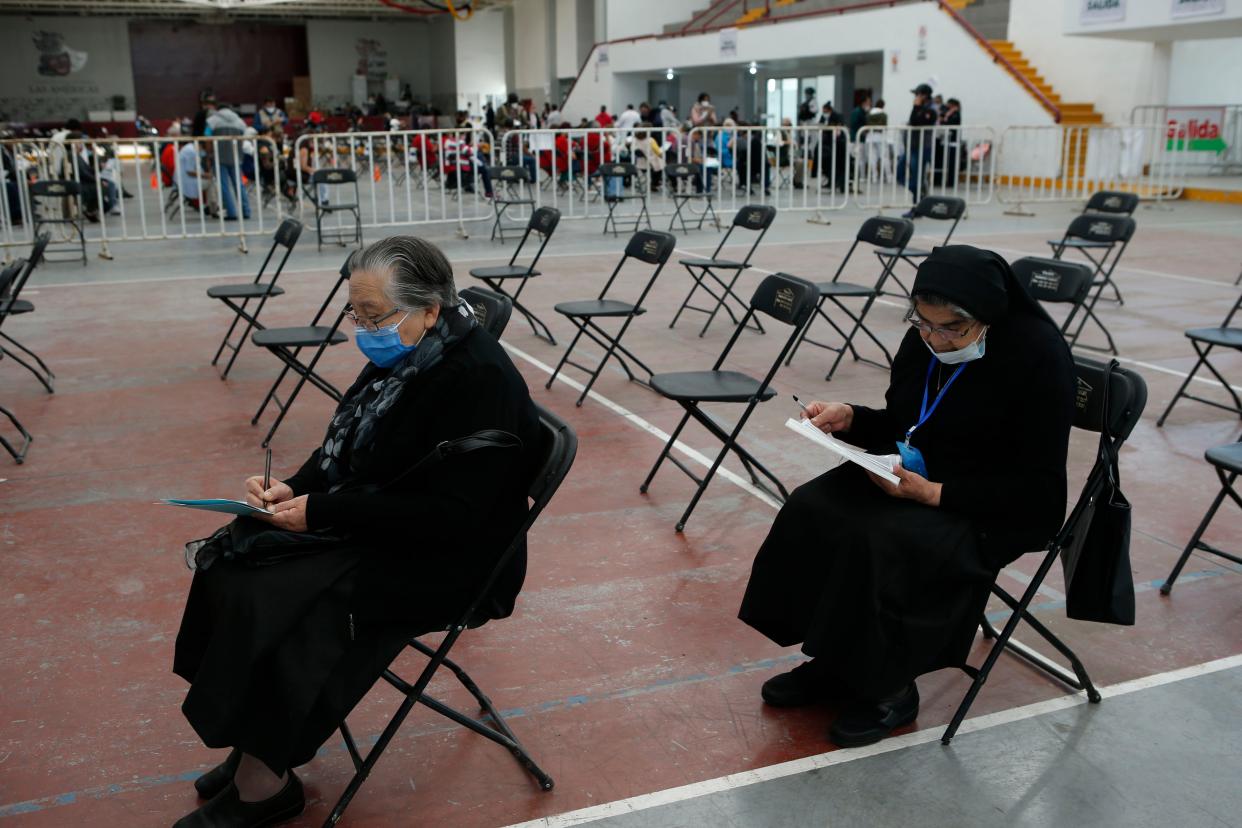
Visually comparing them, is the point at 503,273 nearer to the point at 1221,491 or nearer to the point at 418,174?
the point at 1221,491

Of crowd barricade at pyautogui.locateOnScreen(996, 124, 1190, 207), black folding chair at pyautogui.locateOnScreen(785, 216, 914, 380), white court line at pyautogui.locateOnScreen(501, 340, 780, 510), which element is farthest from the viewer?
crowd barricade at pyautogui.locateOnScreen(996, 124, 1190, 207)

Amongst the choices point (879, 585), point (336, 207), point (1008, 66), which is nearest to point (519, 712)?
point (879, 585)

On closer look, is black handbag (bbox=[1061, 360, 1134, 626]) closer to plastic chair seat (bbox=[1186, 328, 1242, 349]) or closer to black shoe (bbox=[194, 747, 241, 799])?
black shoe (bbox=[194, 747, 241, 799])

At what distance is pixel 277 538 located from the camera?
7.89 feet

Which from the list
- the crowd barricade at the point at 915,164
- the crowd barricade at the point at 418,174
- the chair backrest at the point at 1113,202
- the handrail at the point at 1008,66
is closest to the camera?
the chair backrest at the point at 1113,202

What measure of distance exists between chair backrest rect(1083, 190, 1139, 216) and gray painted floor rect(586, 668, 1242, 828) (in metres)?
6.52

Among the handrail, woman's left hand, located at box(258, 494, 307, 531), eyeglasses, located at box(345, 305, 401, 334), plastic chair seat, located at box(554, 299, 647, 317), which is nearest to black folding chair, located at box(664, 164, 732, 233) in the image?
plastic chair seat, located at box(554, 299, 647, 317)

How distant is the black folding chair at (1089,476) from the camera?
283 centimetres

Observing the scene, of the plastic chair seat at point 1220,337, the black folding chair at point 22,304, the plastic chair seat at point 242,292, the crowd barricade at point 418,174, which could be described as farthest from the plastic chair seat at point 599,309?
the crowd barricade at point 418,174

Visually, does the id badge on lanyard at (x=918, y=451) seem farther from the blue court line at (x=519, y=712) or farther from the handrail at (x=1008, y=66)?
the handrail at (x=1008, y=66)

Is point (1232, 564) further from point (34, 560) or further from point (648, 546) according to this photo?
point (34, 560)

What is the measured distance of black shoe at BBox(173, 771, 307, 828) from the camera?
2475mm

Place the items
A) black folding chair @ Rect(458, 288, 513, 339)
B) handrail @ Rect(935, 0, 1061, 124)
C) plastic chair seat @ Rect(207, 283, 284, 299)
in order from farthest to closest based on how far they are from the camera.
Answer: handrail @ Rect(935, 0, 1061, 124) → plastic chair seat @ Rect(207, 283, 284, 299) → black folding chair @ Rect(458, 288, 513, 339)

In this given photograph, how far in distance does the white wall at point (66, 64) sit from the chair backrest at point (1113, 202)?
36901mm
